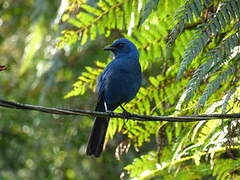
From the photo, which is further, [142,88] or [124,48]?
[124,48]

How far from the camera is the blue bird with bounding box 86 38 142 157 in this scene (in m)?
4.51

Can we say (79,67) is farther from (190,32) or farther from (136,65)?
(190,32)

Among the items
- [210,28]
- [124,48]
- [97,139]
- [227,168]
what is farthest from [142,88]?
[210,28]

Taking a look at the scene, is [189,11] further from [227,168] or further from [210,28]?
[227,168]

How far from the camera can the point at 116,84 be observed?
4.68 m

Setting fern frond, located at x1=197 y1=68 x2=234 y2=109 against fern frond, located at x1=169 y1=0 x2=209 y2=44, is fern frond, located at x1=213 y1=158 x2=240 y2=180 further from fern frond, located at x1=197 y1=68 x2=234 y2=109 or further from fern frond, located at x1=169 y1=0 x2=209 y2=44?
fern frond, located at x1=169 y1=0 x2=209 y2=44

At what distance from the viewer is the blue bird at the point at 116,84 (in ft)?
14.8

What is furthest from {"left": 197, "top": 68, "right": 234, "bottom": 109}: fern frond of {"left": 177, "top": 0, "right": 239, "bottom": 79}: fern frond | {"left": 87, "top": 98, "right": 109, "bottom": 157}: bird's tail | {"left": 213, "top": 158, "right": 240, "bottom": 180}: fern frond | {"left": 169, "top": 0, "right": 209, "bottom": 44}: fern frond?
{"left": 87, "top": 98, "right": 109, "bottom": 157}: bird's tail

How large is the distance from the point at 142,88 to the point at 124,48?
1.71ft

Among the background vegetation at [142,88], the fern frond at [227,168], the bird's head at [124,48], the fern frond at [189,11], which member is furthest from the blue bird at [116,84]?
the fern frond at [189,11]

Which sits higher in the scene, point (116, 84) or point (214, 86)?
point (116, 84)

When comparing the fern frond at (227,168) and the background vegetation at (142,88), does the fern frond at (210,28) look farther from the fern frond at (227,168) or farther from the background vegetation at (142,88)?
the fern frond at (227,168)

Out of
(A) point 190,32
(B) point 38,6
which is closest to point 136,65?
(A) point 190,32

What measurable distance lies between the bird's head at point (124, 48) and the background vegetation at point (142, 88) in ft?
0.38
